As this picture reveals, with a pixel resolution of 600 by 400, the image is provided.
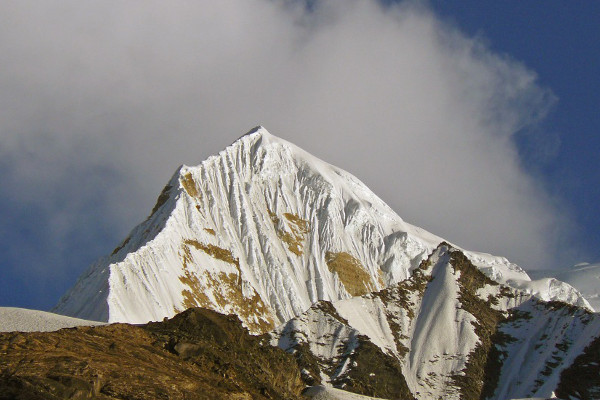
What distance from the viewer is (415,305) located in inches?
5566

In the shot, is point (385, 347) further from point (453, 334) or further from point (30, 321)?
point (30, 321)

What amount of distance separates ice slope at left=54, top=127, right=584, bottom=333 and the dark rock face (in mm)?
59695

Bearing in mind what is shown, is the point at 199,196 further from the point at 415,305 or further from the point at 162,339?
the point at 162,339

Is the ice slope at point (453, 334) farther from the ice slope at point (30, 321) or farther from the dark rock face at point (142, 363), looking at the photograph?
the ice slope at point (30, 321)

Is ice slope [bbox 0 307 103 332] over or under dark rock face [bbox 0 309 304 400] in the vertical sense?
over

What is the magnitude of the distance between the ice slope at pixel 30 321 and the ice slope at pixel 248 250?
54792mm

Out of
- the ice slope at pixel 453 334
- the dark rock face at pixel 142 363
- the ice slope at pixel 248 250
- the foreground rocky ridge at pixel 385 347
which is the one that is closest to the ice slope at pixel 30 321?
the foreground rocky ridge at pixel 385 347

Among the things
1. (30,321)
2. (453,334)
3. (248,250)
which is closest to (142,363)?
(30,321)

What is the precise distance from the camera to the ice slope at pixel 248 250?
13375 centimetres

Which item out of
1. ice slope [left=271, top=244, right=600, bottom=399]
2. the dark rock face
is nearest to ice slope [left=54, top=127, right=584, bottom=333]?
ice slope [left=271, top=244, right=600, bottom=399]

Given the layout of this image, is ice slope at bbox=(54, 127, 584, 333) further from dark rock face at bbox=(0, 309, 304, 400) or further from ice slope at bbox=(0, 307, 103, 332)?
dark rock face at bbox=(0, 309, 304, 400)

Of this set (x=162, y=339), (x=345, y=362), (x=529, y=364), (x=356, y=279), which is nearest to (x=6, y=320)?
(x=162, y=339)

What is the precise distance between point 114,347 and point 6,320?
14063 mm

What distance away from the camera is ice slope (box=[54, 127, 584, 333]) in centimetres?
13375
